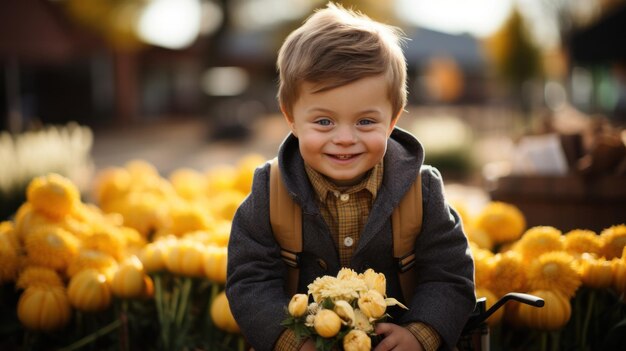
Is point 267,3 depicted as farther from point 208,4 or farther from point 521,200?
point 521,200

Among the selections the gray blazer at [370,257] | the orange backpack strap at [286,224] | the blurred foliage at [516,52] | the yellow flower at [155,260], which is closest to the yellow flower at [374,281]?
the gray blazer at [370,257]

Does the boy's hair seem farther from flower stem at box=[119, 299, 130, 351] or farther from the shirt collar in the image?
flower stem at box=[119, 299, 130, 351]

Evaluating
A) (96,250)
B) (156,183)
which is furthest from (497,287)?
(156,183)

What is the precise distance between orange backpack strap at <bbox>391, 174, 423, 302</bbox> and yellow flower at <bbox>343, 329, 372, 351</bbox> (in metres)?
0.49

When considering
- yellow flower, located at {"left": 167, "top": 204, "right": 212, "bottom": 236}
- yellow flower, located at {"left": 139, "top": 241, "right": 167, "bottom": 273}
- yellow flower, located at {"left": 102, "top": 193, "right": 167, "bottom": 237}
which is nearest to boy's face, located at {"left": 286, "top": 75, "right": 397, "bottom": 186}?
yellow flower, located at {"left": 139, "top": 241, "right": 167, "bottom": 273}

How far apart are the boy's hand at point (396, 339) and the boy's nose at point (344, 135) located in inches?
22.2

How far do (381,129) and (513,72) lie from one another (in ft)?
73.4

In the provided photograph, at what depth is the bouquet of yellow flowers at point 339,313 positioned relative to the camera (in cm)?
163

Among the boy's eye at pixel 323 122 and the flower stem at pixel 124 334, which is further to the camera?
the flower stem at pixel 124 334

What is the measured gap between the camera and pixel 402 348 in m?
1.88

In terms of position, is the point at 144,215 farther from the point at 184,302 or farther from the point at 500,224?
the point at 500,224

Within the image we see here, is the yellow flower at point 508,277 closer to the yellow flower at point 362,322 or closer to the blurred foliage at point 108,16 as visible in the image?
the yellow flower at point 362,322

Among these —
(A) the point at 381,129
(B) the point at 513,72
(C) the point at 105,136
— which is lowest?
(C) the point at 105,136

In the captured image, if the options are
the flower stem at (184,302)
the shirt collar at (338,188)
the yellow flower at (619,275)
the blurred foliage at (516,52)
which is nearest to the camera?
the shirt collar at (338,188)
